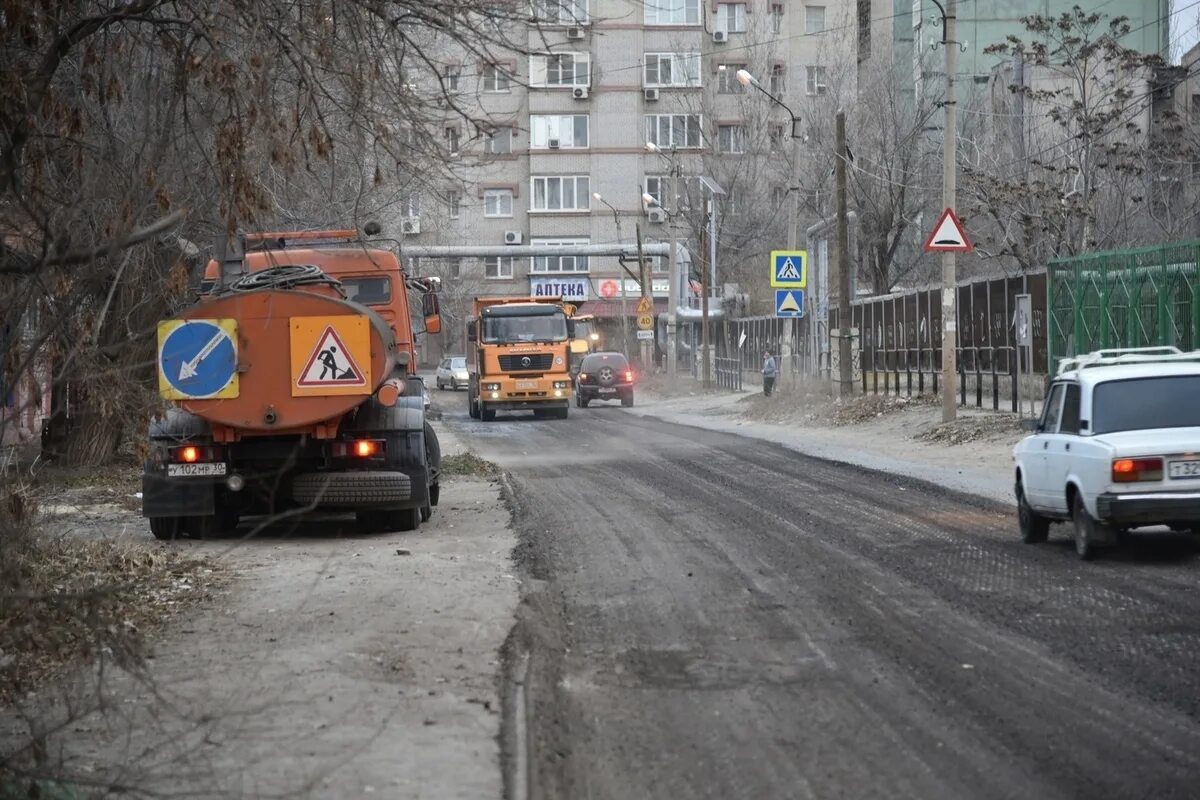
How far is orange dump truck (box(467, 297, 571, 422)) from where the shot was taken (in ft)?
160

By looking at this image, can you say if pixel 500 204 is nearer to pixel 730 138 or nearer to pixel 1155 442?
pixel 730 138

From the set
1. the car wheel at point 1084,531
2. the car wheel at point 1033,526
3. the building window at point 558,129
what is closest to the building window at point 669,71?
the building window at point 558,129

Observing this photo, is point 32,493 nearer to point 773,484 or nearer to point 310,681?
point 310,681

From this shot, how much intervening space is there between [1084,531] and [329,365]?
275 inches

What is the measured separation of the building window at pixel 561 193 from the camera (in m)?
82.6

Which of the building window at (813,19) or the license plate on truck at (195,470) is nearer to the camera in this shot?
the license plate on truck at (195,470)

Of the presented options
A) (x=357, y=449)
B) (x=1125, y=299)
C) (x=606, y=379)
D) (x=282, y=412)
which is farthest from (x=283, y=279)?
(x=606, y=379)

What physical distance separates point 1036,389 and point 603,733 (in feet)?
86.9

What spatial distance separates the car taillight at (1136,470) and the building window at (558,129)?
6957cm

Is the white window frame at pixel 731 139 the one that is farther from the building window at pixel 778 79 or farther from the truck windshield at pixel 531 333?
the truck windshield at pixel 531 333

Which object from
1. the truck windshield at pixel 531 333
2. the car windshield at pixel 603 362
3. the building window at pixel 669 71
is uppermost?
the building window at pixel 669 71

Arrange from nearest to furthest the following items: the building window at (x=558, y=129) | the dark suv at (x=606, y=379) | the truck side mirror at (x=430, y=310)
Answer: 1. the truck side mirror at (x=430, y=310)
2. the dark suv at (x=606, y=379)
3. the building window at (x=558, y=129)

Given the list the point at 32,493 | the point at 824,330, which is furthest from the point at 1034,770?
the point at 824,330

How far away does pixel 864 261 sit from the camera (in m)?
57.6
